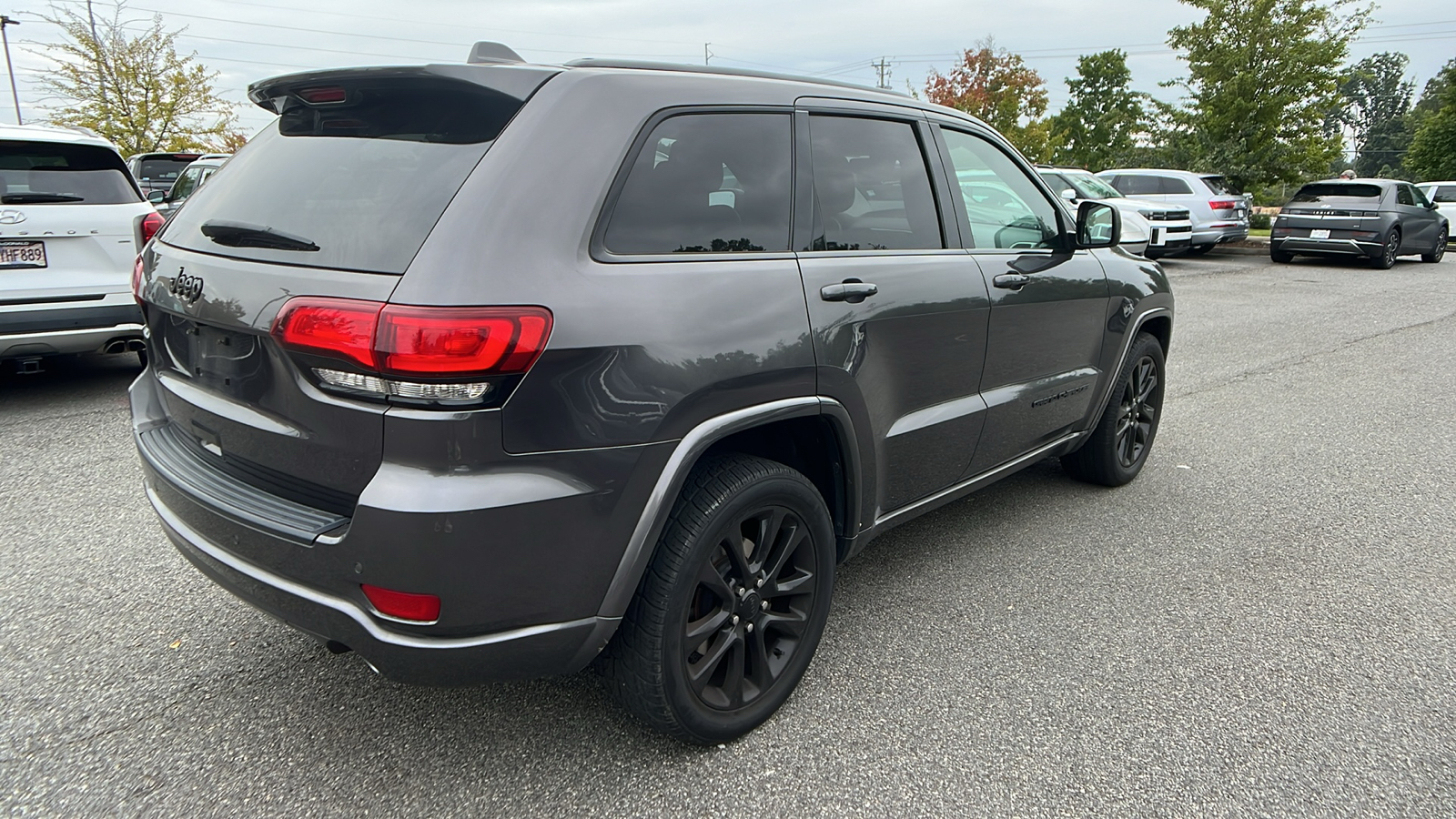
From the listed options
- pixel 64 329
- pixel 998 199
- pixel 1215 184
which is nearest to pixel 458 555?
pixel 998 199

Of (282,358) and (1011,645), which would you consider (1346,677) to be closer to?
(1011,645)

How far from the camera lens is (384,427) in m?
1.88

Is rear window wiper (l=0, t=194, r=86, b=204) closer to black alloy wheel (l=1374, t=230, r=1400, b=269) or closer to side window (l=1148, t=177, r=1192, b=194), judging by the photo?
side window (l=1148, t=177, r=1192, b=194)

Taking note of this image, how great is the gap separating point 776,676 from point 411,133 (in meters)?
1.71

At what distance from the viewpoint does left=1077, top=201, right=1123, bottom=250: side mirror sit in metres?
3.77

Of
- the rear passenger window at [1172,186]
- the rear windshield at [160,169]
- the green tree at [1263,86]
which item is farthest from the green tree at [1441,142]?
the rear windshield at [160,169]

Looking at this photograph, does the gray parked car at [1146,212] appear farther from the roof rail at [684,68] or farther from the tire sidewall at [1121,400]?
the roof rail at [684,68]

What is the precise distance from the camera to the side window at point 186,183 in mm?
12430

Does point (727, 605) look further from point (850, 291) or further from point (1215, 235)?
point (1215, 235)

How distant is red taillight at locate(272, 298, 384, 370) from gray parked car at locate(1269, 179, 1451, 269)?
1891 centimetres

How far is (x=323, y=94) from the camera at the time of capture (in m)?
2.30

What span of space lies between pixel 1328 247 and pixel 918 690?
1776 centimetres

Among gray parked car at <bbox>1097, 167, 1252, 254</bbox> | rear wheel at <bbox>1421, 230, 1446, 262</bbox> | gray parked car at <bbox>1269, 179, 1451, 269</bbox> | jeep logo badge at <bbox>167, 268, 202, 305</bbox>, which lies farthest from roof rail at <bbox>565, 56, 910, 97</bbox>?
rear wheel at <bbox>1421, 230, 1446, 262</bbox>

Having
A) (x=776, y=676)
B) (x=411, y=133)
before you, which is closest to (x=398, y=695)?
(x=776, y=676)
